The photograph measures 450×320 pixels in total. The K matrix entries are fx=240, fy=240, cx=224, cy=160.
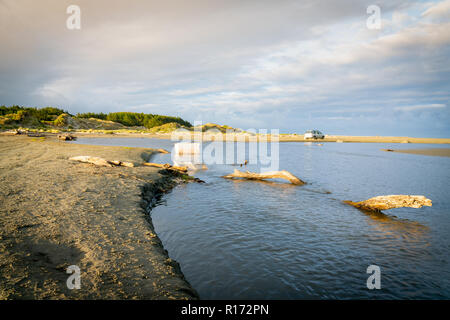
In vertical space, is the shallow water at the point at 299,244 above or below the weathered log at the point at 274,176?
below

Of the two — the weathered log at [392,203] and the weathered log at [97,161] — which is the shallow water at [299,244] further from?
the weathered log at [97,161]

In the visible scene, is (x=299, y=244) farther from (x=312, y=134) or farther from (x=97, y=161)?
(x=312, y=134)

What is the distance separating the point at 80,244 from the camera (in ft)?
17.7

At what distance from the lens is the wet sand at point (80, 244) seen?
397cm

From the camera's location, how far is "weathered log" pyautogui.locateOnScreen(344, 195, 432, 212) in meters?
8.18

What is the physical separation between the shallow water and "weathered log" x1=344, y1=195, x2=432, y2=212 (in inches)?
17.0

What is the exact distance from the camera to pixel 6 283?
12.3ft

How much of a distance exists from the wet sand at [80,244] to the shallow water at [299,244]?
0.96m

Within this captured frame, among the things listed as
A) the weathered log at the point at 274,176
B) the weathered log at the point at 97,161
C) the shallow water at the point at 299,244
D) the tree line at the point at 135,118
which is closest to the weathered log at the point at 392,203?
the shallow water at the point at 299,244

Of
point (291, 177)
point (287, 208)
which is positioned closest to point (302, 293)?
point (287, 208)

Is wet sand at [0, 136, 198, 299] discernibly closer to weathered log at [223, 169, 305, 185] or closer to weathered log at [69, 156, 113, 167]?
weathered log at [69, 156, 113, 167]

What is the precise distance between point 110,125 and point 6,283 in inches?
3904

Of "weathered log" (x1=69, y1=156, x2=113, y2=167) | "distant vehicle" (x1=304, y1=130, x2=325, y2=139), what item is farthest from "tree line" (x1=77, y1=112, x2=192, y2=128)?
"weathered log" (x1=69, y1=156, x2=113, y2=167)
